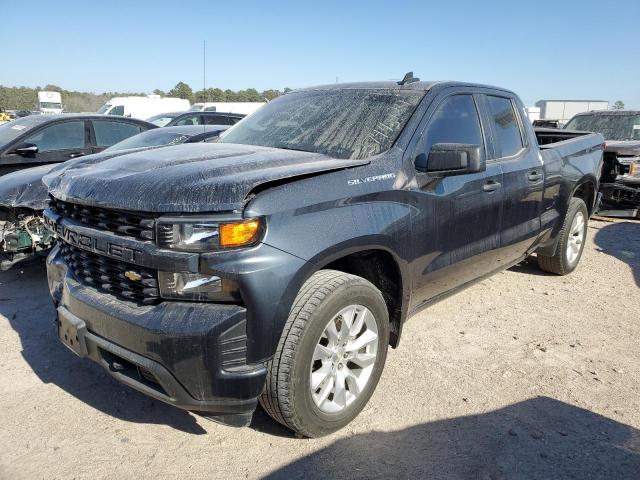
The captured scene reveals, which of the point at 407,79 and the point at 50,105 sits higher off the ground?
the point at 50,105

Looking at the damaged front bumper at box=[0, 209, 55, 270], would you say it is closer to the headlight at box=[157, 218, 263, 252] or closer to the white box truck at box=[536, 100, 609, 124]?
the headlight at box=[157, 218, 263, 252]

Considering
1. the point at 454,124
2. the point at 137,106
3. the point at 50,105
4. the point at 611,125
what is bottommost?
the point at 454,124

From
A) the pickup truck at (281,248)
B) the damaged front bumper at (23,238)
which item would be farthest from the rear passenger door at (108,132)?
the pickup truck at (281,248)

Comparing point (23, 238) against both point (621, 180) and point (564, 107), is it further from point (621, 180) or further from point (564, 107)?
point (564, 107)

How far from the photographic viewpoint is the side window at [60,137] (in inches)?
248

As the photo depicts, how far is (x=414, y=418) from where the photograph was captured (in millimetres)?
2875

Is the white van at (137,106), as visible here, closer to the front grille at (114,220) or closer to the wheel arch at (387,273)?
the front grille at (114,220)

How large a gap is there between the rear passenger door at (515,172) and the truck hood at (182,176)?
1609 mm

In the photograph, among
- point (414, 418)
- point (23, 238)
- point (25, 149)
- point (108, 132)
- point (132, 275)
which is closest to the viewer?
point (132, 275)

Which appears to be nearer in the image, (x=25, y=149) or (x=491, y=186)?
(x=491, y=186)

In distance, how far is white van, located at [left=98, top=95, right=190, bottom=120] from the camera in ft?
76.0

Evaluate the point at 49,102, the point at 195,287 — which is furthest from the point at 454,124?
the point at 49,102

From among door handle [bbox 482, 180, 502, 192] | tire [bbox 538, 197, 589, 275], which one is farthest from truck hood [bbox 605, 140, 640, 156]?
door handle [bbox 482, 180, 502, 192]

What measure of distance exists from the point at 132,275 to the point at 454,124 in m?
2.33
